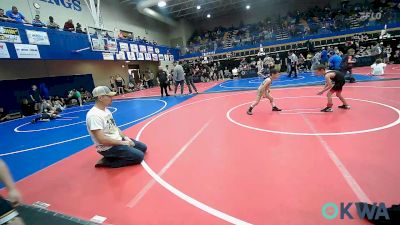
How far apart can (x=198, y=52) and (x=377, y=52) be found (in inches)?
668

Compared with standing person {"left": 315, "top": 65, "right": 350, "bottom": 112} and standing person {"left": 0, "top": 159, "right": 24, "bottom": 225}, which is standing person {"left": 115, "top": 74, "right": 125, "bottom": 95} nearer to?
standing person {"left": 315, "top": 65, "right": 350, "bottom": 112}

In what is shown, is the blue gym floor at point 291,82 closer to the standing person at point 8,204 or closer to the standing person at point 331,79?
the standing person at point 331,79

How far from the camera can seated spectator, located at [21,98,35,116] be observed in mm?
13234

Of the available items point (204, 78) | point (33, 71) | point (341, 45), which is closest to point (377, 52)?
point (341, 45)

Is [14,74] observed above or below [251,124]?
above

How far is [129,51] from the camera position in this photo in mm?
20328

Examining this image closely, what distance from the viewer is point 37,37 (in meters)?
12.8

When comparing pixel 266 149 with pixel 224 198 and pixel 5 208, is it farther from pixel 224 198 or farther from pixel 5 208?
pixel 5 208

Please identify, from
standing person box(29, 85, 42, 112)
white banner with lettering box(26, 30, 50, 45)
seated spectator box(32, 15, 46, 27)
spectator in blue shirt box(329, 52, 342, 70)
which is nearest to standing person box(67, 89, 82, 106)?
standing person box(29, 85, 42, 112)

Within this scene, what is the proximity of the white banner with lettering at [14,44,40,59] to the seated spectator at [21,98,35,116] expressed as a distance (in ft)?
9.03

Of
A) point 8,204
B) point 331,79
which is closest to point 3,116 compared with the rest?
point 8,204

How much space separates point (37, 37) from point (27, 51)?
1.12 metres

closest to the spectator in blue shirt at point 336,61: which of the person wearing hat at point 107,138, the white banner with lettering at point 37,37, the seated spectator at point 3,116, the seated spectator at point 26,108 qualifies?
the person wearing hat at point 107,138

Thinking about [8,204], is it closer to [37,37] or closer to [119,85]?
[37,37]
